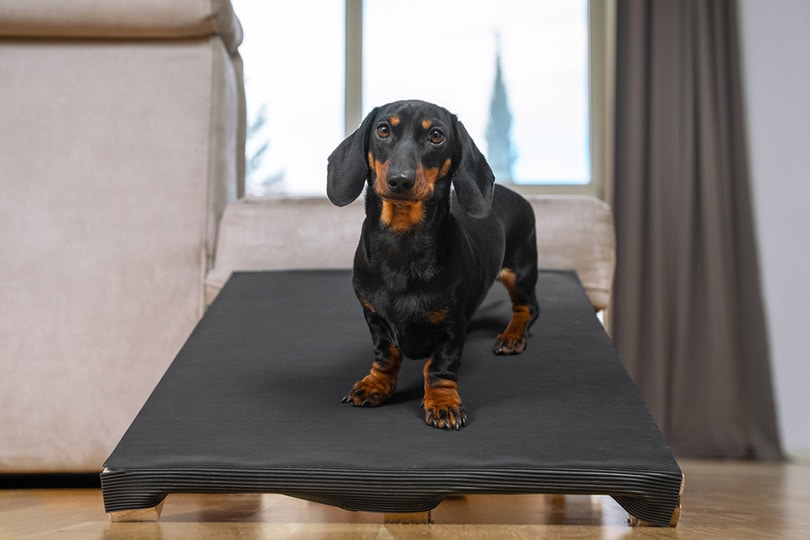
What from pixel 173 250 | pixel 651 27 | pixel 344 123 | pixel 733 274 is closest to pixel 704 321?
pixel 733 274

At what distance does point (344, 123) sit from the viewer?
3.88 meters

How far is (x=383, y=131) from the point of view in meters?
1.36

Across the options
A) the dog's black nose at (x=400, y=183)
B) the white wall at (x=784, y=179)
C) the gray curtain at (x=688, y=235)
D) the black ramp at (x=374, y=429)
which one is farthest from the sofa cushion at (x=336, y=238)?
the white wall at (x=784, y=179)

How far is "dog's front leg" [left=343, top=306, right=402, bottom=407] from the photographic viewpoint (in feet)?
4.86

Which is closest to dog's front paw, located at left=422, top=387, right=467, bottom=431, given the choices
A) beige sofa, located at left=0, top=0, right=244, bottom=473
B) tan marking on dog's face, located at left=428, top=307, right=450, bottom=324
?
tan marking on dog's face, located at left=428, top=307, right=450, bottom=324

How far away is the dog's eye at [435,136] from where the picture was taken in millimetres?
1342

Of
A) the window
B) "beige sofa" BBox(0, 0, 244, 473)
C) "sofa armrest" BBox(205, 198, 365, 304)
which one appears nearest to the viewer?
"beige sofa" BBox(0, 0, 244, 473)

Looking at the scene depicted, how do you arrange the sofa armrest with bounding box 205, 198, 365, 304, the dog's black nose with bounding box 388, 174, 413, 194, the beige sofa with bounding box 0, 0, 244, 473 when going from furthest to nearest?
the sofa armrest with bounding box 205, 198, 365, 304, the beige sofa with bounding box 0, 0, 244, 473, the dog's black nose with bounding box 388, 174, 413, 194

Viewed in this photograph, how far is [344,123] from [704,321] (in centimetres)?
189

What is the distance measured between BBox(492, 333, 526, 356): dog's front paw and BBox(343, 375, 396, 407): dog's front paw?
30cm

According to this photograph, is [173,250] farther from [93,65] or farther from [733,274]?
[733,274]

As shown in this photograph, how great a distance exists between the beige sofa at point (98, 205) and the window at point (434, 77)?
1808 millimetres

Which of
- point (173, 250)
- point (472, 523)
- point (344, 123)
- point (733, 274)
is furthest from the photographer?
point (344, 123)

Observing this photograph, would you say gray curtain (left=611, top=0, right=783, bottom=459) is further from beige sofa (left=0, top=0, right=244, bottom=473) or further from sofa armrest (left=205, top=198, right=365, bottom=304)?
beige sofa (left=0, top=0, right=244, bottom=473)
